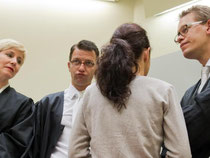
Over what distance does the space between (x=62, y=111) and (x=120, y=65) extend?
1016mm

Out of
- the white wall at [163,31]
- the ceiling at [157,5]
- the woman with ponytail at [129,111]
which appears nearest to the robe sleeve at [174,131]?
the woman with ponytail at [129,111]

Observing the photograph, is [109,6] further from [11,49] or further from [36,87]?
[11,49]

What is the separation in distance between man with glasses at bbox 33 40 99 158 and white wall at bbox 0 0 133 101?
178 centimetres

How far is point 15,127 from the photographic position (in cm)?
199

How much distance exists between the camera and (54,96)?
2240 mm

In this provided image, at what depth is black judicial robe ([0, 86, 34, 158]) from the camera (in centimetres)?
196

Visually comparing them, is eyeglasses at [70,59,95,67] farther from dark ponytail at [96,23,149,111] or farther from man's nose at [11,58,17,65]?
dark ponytail at [96,23,149,111]

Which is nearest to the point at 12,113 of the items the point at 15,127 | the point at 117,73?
the point at 15,127

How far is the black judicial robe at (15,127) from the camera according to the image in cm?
196

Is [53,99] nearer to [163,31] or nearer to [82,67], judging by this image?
[82,67]

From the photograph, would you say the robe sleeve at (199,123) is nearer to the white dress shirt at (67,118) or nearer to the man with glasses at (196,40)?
the man with glasses at (196,40)

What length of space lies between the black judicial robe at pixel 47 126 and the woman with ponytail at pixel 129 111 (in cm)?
71

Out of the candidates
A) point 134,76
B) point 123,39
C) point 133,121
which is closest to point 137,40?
point 123,39

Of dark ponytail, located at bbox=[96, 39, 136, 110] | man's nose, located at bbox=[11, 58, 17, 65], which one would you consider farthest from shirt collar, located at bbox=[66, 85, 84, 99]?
dark ponytail, located at bbox=[96, 39, 136, 110]
